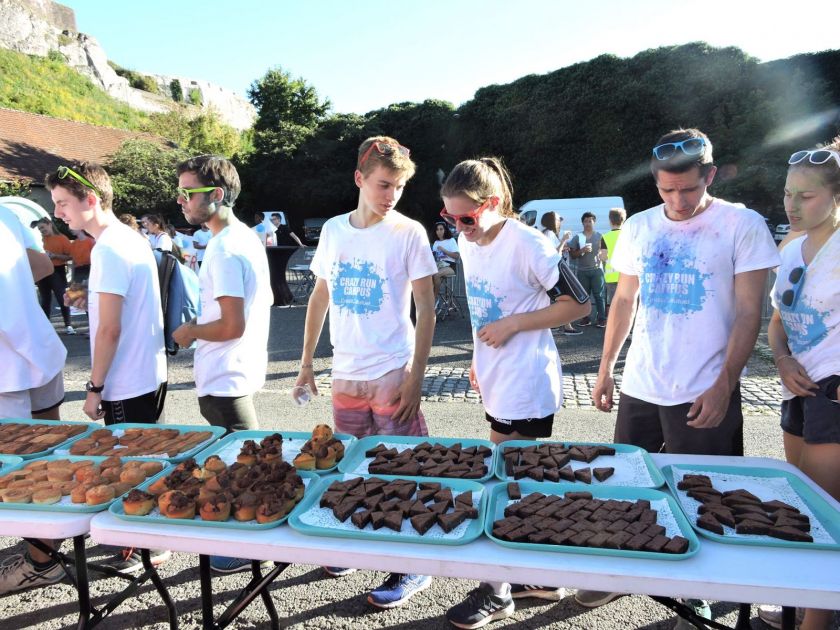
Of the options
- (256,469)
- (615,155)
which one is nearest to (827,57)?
(615,155)

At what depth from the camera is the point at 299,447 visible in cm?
237

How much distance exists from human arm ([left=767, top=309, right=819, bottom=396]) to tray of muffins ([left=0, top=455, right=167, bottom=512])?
2403 millimetres

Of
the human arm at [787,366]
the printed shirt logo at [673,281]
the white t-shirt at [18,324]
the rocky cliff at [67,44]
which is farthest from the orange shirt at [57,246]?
the rocky cliff at [67,44]

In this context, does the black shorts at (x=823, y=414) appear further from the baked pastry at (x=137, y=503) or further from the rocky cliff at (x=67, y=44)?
the rocky cliff at (x=67, y=44)

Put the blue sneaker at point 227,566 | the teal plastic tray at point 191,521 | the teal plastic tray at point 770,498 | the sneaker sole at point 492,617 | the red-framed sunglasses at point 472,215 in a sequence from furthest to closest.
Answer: the blue sneaker at point 227,566 → the sneaker sole at point 492,617 → the red-framed sunglasses at point 472,215 → the teal plastic tray at point 191,521 → the teal plastic tray at point 770,498

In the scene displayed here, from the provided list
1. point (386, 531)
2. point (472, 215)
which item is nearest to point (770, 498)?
point (386, 531)

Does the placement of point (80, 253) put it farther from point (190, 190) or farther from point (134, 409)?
point (190, 190)

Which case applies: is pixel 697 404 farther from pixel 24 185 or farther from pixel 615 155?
pixel 24 185

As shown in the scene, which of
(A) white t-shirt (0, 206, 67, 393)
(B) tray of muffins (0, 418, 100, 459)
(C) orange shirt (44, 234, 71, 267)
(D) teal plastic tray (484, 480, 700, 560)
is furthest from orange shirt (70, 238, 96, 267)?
(D) teal plastic tray (484, 480, 700, 560)

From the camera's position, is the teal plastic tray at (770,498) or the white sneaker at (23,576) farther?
the white sneaker at (23,576)

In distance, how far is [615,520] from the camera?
1.65 metres

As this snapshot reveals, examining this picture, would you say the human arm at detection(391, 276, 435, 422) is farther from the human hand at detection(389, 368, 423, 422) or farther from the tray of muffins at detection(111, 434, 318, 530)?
the tray of muffins at detection(111, 434, 318, 530)

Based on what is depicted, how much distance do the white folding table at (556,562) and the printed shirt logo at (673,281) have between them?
35.4 inches

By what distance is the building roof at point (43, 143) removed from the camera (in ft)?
87.6
